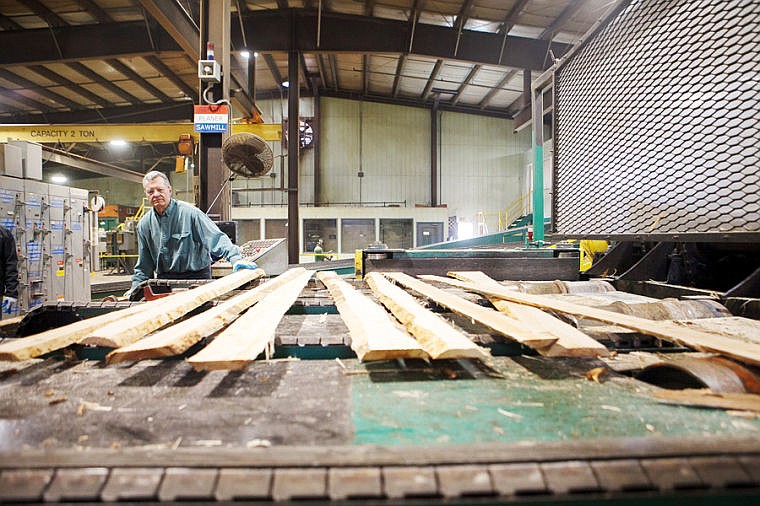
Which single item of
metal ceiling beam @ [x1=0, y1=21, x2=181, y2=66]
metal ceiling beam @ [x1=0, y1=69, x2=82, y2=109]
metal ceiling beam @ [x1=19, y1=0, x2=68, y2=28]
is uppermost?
metal ceiling beam @ [x1=19, y1=0, x2=68, y2=28]

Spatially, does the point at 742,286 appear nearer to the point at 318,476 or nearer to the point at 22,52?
the point at 318,476

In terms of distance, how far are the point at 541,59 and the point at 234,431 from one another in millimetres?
9806

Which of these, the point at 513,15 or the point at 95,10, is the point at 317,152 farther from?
the point at 513,15

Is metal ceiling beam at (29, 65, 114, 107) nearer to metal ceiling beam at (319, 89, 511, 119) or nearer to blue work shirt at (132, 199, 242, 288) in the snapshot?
metal ceiling beam at (319, 89, 511, 119)

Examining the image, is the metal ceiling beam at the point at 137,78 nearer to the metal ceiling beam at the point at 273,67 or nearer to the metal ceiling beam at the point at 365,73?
the metal ceiling beam at the point at 273,67

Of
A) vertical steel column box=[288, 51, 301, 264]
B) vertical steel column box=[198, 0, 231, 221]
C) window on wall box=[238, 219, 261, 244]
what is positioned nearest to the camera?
vertical steel column box=[198, 0, 231, 221]

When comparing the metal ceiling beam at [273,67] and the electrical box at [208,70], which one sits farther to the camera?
the metal ceiling beam at [273,67]

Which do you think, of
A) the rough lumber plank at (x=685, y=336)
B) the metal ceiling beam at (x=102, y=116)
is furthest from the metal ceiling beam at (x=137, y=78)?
the rough lumber plank at (x=685, y=336)

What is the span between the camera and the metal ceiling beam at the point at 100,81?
9.84m

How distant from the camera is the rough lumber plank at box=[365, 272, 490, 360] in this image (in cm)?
97

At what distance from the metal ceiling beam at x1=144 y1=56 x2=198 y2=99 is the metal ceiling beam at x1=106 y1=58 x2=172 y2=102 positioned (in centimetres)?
78

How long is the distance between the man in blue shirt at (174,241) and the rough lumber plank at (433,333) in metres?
2.17

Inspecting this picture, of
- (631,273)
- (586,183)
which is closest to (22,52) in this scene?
(586,183)

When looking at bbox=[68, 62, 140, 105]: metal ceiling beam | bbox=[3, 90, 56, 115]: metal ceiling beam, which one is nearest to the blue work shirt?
bbox=[68, 62, 140, 105]: metal ceiling beam
